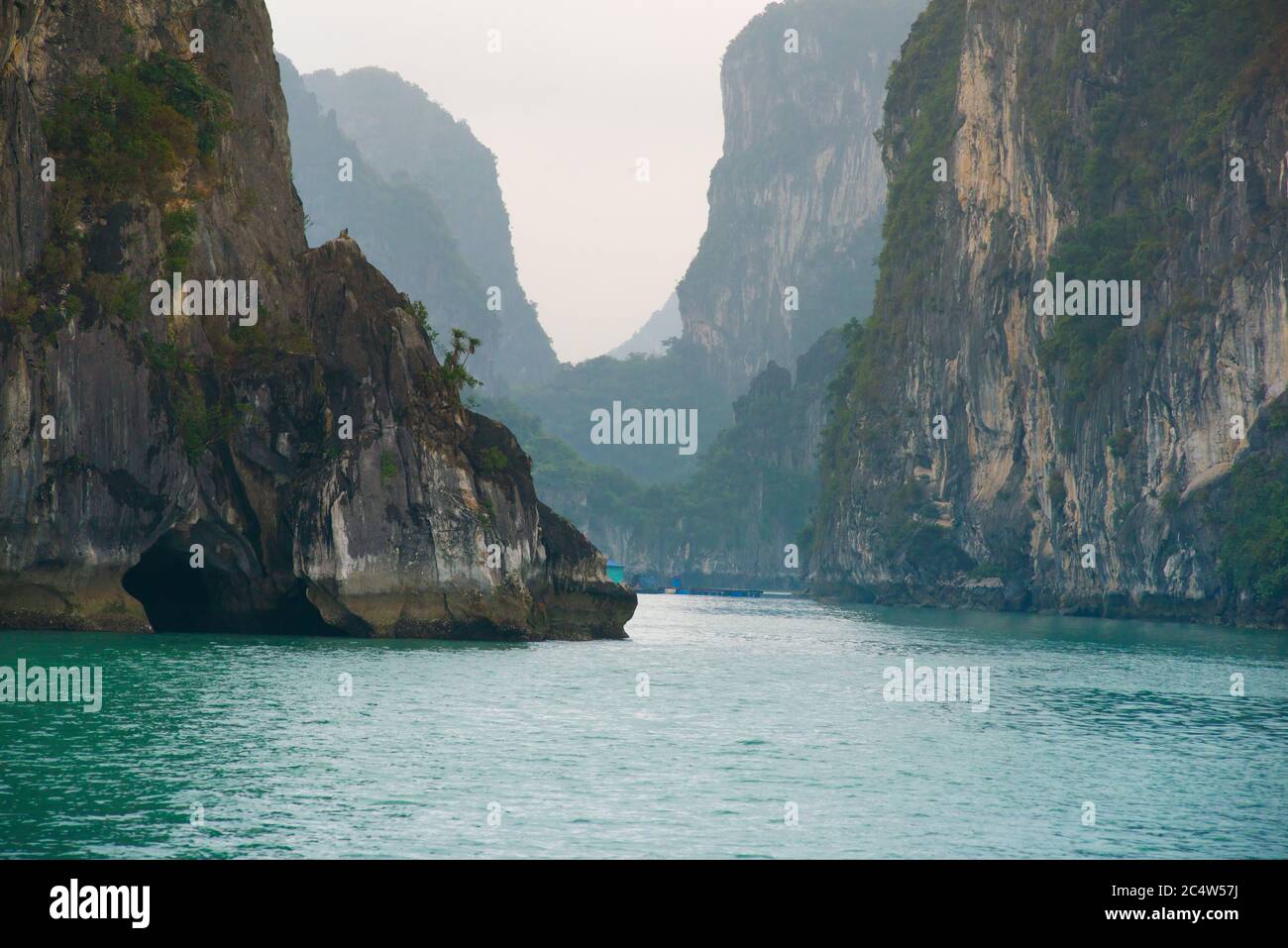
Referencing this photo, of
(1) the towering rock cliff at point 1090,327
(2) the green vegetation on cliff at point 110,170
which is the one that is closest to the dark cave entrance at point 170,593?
(2) the green vegetation on cliff at point 110,170

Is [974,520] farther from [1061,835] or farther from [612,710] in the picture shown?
[1061,835]

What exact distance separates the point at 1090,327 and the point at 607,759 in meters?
73.1

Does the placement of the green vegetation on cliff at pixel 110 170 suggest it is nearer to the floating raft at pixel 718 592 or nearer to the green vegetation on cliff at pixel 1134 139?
the green vegetation on cliff at pixel 1134 139

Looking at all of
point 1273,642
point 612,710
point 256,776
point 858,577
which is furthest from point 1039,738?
point 858,577

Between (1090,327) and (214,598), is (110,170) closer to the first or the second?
(214,598)

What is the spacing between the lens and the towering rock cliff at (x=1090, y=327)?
82062 mm

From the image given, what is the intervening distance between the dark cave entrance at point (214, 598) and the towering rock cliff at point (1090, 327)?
47210mm

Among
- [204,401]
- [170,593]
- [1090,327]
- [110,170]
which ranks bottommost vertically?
[170,593]

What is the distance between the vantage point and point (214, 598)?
188 ft

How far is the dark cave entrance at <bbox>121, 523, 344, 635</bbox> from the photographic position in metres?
56.1

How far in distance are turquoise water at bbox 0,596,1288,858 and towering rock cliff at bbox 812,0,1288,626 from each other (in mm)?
35389
